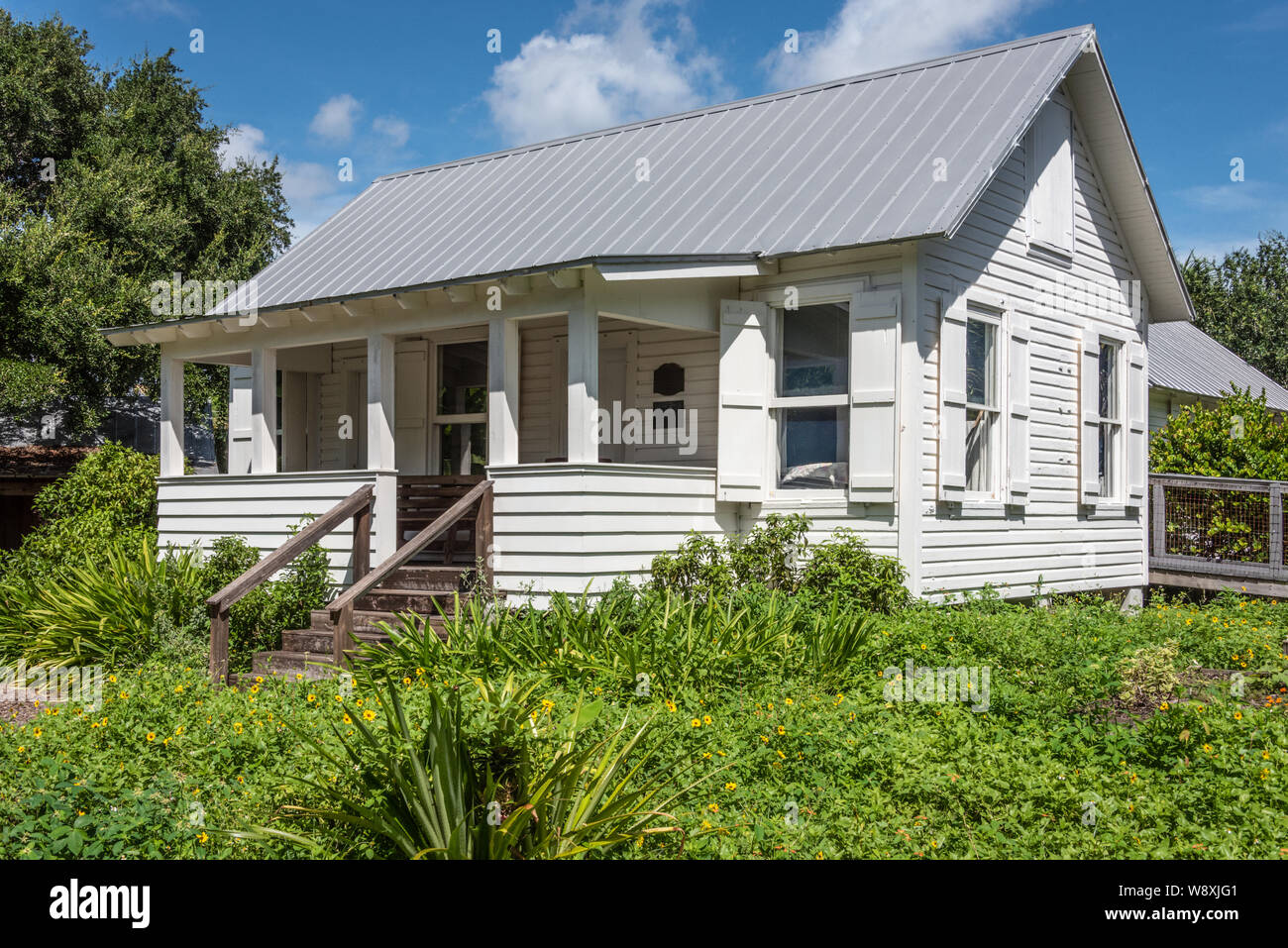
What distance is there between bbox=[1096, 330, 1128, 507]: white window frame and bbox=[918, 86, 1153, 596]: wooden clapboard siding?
17 cm

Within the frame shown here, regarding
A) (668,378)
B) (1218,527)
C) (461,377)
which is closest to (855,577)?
(668,378)

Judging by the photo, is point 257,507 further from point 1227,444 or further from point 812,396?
point 1227,444

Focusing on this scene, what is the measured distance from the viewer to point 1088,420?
42.5ft

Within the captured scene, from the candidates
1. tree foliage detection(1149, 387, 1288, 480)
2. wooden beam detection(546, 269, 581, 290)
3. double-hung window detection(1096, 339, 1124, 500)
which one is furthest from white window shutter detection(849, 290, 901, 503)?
tree foliage detection(1149, 387, 1288, 480)

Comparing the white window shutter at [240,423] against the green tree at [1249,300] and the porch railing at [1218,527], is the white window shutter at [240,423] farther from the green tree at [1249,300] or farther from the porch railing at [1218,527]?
the green tree at [1249,300]

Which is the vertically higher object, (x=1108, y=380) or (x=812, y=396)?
(x=1108, y=380)

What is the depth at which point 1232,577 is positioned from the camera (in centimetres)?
1375

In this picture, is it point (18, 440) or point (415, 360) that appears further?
point (18, 440)

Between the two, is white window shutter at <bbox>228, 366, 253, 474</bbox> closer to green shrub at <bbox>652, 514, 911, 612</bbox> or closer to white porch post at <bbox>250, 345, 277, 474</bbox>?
white porch post at <bbox>250, 345, 277, 474</bbox>

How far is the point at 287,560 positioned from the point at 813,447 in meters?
4.93

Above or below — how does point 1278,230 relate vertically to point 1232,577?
above

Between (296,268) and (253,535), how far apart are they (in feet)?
14.0
